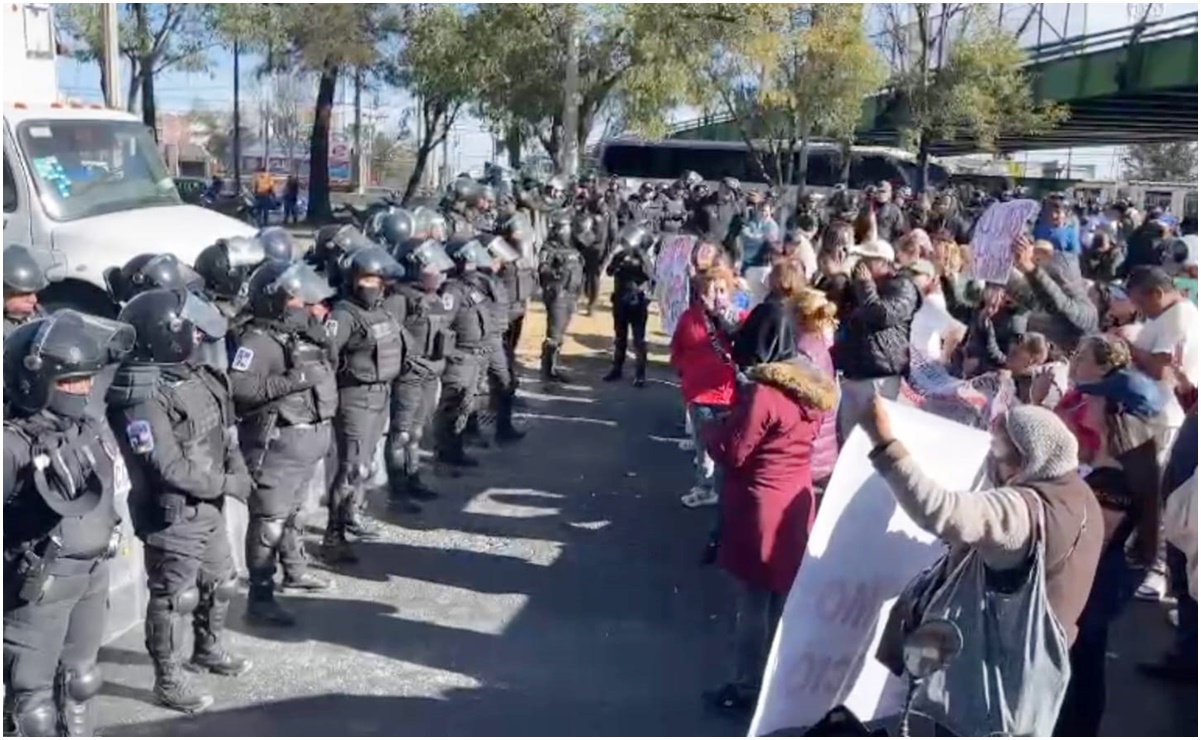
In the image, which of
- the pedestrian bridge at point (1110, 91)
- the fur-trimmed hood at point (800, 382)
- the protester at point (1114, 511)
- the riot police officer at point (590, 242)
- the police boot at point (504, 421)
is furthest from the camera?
the pedestrian bridge at point (1110, 91)

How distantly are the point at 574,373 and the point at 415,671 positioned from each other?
323 inches

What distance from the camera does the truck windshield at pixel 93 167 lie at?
11281mm

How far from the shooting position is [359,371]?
7703 mm

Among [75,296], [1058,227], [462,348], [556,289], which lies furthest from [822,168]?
[462,348]

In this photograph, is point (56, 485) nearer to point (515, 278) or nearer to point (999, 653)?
point (999, 653)

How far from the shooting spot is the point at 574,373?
1442 cm

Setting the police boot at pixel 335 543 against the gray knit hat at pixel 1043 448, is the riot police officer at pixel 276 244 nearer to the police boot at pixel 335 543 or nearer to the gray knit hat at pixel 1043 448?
the police boot at pixel 335 543

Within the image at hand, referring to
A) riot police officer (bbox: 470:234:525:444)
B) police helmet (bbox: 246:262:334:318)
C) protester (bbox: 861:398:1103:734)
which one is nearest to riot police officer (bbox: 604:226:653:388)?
riot police officer (bbox: 470:234:525:444)

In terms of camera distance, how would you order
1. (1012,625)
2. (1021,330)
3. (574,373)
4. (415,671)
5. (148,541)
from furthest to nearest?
(574,373) → (1021,330) → (415,671) → (148,541) → (1012,625)

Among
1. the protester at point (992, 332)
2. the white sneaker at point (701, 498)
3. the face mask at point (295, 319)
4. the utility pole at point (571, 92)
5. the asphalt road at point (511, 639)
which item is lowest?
the asphalt road at point (511, 639)

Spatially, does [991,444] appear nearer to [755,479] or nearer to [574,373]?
[755,479]

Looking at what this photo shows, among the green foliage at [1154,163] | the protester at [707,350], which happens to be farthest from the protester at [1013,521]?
the green foliage at [1154,163]

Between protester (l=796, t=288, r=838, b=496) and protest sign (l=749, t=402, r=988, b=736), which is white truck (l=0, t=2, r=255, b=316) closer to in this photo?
protester (l=796, t=288, r=838, b=496)

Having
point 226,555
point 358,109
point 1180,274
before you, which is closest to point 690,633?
point 226,555
